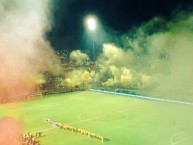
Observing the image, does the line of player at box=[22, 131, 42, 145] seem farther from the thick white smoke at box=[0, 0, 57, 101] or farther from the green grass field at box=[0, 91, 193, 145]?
the thick white smoke at box=[0, 0, 57, 101]

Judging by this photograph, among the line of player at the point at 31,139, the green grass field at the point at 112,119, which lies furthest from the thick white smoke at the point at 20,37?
the green grass field at the point at 112,119

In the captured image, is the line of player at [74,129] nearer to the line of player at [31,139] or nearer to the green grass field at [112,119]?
the green grass field at [112,119]

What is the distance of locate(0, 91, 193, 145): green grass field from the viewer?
2280 centimetres

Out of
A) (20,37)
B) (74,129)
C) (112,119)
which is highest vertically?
(20,37)

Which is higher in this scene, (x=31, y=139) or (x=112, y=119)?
(x=112, y=119)

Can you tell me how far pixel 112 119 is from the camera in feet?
94.0

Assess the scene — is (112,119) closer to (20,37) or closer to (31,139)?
(31,139)

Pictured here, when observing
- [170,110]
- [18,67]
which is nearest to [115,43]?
[170,110]

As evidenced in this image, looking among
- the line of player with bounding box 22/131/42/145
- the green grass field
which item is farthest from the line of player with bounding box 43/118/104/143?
the line of player with bounding box 22/131/42/145

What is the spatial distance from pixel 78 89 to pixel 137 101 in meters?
14.4

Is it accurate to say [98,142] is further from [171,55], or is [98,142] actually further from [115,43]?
[115,43]

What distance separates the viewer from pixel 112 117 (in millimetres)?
29312

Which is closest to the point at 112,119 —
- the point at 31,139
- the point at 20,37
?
the point at 31,139

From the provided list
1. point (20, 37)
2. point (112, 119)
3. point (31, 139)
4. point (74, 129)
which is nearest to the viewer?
point (20, 37)
